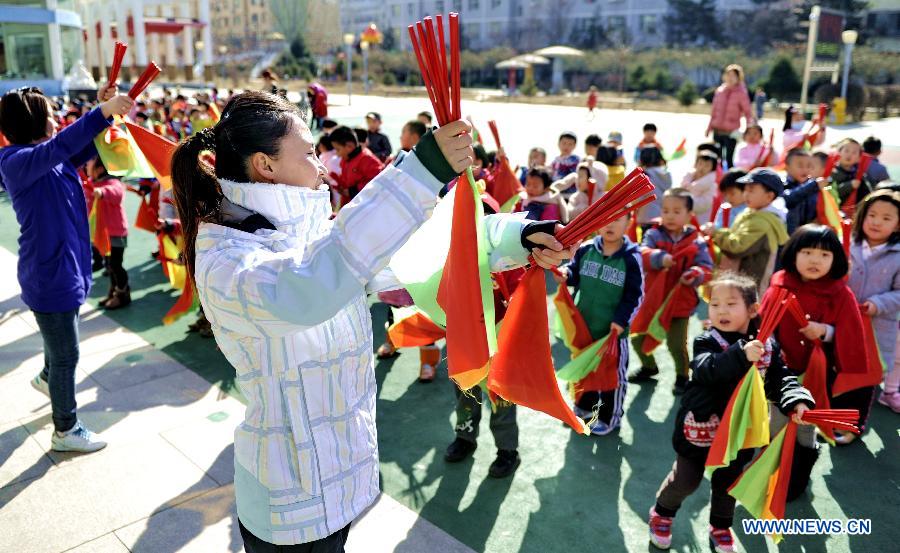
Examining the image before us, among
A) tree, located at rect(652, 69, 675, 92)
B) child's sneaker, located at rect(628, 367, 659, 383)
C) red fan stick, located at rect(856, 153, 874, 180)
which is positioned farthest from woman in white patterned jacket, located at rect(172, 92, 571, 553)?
tree, located at rect(652, 69, 675, 92)

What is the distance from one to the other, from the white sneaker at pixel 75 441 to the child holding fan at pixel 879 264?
453 cm

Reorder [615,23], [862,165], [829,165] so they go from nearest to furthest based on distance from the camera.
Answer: [829,165] → [862,165] → [615,23]

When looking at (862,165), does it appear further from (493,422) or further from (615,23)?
(615,23)

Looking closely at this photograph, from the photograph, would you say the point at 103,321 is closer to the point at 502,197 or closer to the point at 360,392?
the point at 502,197

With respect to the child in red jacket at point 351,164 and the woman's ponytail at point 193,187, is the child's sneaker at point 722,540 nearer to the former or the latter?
the woman's ponytail at point 193,187

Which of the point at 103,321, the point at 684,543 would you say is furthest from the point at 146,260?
the point at 684,543

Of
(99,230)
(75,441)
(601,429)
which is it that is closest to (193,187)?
(75,441)

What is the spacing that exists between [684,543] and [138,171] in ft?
11.6

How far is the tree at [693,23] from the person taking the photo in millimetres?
61594

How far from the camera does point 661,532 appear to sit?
3229mm

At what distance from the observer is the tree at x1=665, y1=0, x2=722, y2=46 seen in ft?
202

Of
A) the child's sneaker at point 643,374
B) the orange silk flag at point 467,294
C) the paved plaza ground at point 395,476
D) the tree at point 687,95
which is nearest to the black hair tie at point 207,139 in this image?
the orange silk flag at point 467,294

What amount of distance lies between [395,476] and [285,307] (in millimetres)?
2760

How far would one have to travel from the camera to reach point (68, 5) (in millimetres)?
32844
